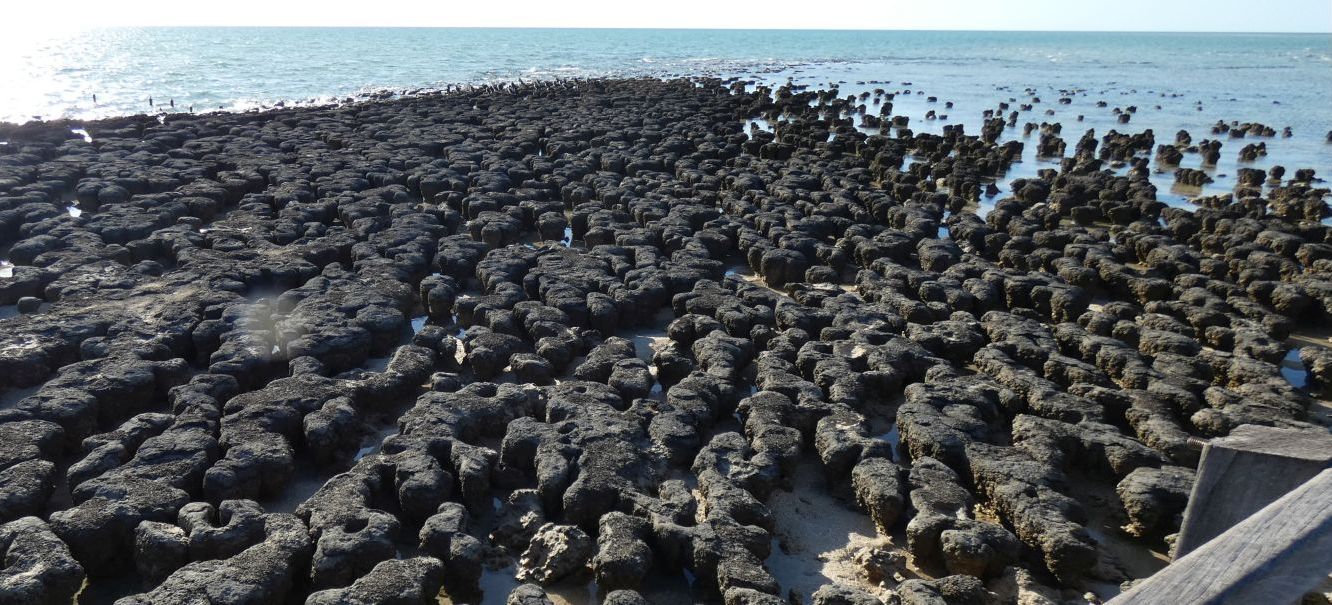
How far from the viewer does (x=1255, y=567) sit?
7.98 feet

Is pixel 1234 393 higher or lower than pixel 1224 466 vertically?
lower

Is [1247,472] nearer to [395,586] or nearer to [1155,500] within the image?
[1155,500]

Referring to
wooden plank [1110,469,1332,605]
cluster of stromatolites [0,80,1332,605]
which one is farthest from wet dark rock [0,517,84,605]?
wooden plank [1110,469,1332,605]

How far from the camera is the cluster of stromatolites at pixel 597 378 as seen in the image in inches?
204

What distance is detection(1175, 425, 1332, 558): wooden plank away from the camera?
11.1ft

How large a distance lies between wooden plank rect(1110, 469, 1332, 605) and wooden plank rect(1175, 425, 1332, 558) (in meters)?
0.85

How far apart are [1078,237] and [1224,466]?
9.05 m

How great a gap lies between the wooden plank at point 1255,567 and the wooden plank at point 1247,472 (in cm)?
85

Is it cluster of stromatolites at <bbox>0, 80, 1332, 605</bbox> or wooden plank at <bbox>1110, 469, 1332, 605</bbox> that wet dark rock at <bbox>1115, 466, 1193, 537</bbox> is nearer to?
cluster of stromatolites at <bbox>0, 80, 1332, 605</bbox>

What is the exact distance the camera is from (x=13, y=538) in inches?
195

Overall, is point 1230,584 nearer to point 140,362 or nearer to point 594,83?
point 140,362

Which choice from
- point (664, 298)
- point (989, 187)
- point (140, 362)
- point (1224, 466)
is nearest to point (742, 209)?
point (664, 298)

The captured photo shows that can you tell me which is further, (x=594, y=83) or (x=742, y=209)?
(x=594, y=83)

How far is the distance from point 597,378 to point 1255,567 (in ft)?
18.7
